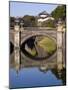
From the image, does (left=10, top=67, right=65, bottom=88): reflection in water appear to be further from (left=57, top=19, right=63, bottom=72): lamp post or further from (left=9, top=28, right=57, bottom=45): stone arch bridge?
(left=9, top=28, right=57, bottom=45): stone arch bridge

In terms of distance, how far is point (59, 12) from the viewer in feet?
8.28

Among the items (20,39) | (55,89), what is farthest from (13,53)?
(55,89)

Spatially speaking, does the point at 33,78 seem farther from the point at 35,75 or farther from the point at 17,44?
the point at 17,44

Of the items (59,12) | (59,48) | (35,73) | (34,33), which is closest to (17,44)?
(34,33)

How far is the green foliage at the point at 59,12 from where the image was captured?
251 centimetres

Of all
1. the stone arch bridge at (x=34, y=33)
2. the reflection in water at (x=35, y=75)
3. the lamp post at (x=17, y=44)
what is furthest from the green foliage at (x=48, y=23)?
the reflection in water at (x=35, y=75)

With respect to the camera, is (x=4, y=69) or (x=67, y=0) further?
(x=67, y=0)

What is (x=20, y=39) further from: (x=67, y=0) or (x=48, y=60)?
(x=67, y=0)

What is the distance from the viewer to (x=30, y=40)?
8.03ft

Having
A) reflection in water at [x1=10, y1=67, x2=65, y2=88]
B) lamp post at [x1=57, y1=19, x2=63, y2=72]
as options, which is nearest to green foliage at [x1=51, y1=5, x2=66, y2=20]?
lamp post at [x1=57, y1=19, x2=63, y2=72]

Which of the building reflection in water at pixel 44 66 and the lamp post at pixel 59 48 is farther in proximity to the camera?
the lamp post at pixel 59 48

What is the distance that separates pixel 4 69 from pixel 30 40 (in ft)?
1.33

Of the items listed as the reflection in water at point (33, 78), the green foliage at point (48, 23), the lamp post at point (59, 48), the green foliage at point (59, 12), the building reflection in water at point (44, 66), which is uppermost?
the green foliage at point (59, 12)

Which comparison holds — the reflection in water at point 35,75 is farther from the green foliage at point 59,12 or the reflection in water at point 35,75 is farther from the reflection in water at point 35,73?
the green foliage at point 59,12
